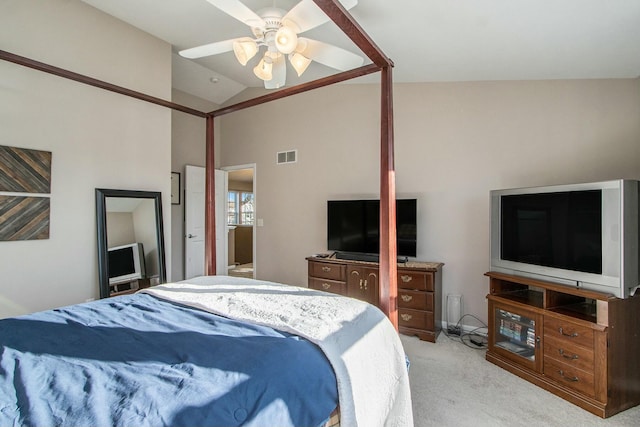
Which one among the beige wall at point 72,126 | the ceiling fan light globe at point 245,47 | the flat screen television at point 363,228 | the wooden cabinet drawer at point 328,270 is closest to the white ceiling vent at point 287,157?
the flat screen television at point 363,228

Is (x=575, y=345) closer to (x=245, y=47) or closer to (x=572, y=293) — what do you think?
(x=572, y=293)

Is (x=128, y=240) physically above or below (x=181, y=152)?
below

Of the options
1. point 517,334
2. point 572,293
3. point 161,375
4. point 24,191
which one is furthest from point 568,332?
point 24,191

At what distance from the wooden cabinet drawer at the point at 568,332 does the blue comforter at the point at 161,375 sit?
75.6 inches

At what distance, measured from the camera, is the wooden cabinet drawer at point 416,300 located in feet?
10.2

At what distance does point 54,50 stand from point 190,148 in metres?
2.10

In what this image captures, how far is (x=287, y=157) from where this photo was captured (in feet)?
15.2

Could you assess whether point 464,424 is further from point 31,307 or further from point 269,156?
point 269,156

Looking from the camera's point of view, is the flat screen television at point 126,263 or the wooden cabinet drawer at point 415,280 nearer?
the flat screen television at point 126,263

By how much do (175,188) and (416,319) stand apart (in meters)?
3.57

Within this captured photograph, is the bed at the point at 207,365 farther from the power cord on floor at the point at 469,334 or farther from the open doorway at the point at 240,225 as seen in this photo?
the open doorway at the point at 240,225

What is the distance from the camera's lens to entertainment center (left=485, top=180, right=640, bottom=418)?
2.03m

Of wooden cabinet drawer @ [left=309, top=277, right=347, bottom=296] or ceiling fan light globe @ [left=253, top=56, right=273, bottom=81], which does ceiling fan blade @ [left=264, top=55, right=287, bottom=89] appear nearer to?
ceiling fan light globe @ [left=253, top=56, right=273, bottom=81]

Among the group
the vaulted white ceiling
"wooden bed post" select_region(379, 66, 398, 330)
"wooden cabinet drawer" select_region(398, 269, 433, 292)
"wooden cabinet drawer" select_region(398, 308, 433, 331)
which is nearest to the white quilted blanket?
"wooden bed post" select_region(379, 66, 398, 330)
